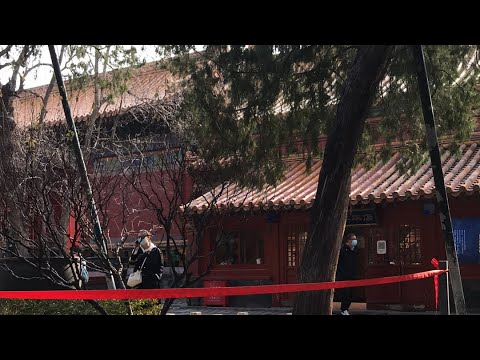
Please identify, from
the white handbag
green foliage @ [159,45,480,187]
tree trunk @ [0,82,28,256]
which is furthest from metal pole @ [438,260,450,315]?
tree trunk @ [0,82,28,256]

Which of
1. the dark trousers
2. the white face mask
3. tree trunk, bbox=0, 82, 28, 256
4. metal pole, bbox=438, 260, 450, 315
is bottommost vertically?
the dark trousers

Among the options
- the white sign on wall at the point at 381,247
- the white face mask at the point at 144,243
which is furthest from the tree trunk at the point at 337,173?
the white sign on wall at the point at 381,247

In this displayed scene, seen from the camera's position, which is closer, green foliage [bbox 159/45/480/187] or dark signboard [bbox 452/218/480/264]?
green foliage [bbox 159/45/480/187]

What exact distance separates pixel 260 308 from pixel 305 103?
7.31 m

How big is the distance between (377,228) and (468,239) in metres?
1.81

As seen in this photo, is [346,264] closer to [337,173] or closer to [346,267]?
[346,267]

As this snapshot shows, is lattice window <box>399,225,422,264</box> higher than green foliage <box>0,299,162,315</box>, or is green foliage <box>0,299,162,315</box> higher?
lattice window <box>399,225,422,264</box>

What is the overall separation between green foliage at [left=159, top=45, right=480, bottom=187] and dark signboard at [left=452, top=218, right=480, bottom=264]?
3975 millimetres

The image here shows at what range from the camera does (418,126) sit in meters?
8.38

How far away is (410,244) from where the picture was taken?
42.7 feet

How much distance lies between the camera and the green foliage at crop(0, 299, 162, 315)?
8250mm

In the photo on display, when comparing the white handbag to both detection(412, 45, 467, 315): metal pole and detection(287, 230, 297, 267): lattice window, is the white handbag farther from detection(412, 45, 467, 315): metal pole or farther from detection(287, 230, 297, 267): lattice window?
detection(287, 230, 297, 267): lattice window

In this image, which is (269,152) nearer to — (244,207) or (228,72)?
(228,72)
